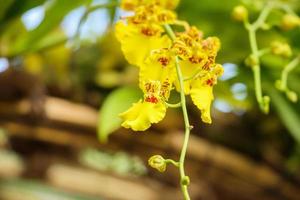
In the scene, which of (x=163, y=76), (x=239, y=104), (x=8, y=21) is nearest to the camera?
(x=163, y=76)

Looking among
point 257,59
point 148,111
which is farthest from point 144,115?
point 257,59

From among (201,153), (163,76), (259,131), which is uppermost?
(259,131)

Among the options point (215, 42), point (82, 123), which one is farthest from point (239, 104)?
point (215, 42)

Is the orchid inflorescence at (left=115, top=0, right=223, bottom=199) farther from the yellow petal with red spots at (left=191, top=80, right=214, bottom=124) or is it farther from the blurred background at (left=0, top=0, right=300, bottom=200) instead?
the blurred background at (left=0, top=0, right=300, bottom=200)

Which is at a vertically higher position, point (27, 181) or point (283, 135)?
point (283, 135)

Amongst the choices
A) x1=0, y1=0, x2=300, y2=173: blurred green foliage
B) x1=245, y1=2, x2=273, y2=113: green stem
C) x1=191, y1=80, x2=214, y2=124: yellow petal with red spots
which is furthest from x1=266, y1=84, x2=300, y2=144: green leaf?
x1=191, y1=80, x2=214, y2=124: yellow petal with red spots

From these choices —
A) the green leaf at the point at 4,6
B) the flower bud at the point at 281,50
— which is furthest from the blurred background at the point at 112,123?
the flower bud at the point at 281,50

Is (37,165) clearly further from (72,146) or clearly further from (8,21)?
(8,21)

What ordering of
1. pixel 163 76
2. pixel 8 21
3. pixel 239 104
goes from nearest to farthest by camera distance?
pixel 163 76, pixel 8 21, pixel 239 104
